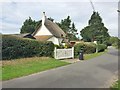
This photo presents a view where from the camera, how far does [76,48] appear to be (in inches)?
1358

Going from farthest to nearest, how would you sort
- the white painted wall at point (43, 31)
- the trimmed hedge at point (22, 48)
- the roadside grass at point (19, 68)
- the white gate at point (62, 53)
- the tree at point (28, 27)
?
the tree at point (28, 27) < the white painted wall at point (43, 31) < the white gate at point (62, 53) < the trimmed hedge at point (22, 48) < the roadside grass at point (19, 68)

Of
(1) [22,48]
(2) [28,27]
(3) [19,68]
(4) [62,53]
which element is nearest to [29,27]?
(2) [28,27]

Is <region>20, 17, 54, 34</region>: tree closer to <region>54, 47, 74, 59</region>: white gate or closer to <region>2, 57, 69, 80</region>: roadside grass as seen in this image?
<region>54, 47, 74, 59</region>: white gate

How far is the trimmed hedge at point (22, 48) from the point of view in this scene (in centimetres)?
1961

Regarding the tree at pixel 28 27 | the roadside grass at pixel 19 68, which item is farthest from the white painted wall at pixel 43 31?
the roadside grass at pixel 19 68

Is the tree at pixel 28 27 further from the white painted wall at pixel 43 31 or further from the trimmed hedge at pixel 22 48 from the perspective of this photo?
the trimmed hedge at pixel 22 48

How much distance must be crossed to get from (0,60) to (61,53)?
8706 millimetres

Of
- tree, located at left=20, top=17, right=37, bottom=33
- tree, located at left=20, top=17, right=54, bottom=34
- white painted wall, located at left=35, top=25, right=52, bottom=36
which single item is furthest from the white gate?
tree, located at left=20, top=17, right=37, bottom=33

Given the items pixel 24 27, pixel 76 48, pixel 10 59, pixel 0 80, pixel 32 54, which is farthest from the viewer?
pixel 24 27

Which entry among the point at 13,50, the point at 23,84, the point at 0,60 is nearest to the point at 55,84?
the point at 23,84

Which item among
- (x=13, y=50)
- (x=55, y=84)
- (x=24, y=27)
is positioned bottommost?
(x=55, y=84)

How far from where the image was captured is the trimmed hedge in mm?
19609

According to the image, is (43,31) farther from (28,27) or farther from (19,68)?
(19,68)

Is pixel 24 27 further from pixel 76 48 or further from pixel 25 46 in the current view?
pixel 25 46
